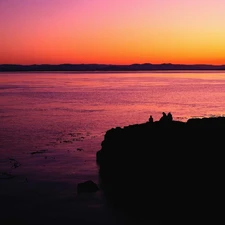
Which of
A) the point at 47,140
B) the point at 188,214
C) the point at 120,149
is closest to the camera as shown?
the point at 188,214

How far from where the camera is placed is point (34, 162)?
34.4m

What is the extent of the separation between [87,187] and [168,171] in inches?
239

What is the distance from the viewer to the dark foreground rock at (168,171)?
22.8 metres

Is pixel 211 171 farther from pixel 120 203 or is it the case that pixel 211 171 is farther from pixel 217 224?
pixel 120 203

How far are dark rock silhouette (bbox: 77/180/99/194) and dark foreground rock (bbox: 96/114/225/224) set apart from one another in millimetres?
790

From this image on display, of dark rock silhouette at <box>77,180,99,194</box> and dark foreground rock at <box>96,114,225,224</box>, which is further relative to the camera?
dark rock silhouette at <box>77,180,99,194</box>

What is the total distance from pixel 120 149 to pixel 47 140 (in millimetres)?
15347

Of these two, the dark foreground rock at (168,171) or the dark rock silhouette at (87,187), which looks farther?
the dark rock silhouette at (87,187)

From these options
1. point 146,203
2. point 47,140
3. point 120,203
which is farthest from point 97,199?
point 47,140

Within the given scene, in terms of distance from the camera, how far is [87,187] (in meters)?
27.4

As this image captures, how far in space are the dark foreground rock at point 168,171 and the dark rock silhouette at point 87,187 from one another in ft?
2.59

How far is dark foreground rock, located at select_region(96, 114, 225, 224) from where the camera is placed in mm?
22797

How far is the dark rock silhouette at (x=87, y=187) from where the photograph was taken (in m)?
27.1

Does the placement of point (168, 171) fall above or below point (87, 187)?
above
